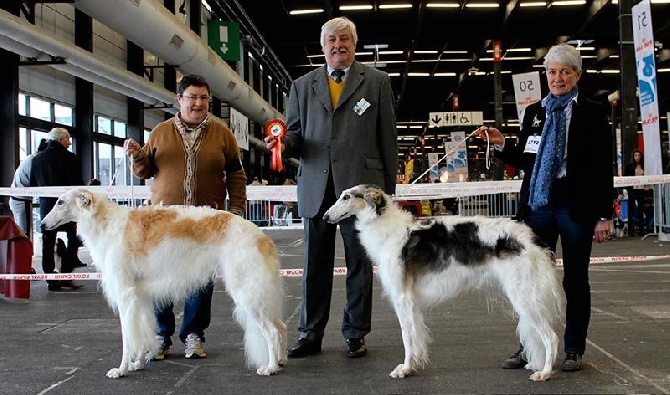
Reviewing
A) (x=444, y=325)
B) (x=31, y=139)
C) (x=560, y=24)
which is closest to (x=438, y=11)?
(x=560, y=24)

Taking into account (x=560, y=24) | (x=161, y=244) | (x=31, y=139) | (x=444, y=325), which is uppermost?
(x=560, y=24)

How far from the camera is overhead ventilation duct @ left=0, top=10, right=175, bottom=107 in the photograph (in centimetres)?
766

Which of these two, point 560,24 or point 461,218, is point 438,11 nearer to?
point 560,24

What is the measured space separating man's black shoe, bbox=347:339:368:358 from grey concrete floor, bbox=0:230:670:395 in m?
0.06

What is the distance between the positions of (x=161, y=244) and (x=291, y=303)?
2.71m

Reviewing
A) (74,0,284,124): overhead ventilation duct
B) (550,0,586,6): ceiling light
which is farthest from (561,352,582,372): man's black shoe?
(550,0,586,6): ceiling light

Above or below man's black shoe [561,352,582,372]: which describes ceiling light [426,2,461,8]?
above

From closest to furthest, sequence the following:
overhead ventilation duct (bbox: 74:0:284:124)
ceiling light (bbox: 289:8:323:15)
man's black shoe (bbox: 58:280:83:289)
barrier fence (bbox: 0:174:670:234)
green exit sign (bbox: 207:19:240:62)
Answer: man's black shoe (bbox: 58:280:83:289)
overhead ventilation duct (bbox: 74:0:284:124)
barrier fence (bbox: 0:174:670:234)
green exit sign (bbox: 207:19:240:62)
ceiling light (bbox: 289:8:323:15)

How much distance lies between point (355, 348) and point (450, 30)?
18.0 m

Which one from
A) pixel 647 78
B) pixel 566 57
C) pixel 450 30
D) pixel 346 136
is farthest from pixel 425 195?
pixel 450 30

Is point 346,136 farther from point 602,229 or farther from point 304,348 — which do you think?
point 602,229

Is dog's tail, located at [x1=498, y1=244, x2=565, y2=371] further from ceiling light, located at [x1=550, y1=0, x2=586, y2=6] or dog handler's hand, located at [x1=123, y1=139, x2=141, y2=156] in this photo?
Answer: ceiling light, located at [x1=550, y1=0, x2=586, y2=6]

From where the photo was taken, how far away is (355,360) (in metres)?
3.96

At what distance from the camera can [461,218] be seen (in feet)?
12.2
